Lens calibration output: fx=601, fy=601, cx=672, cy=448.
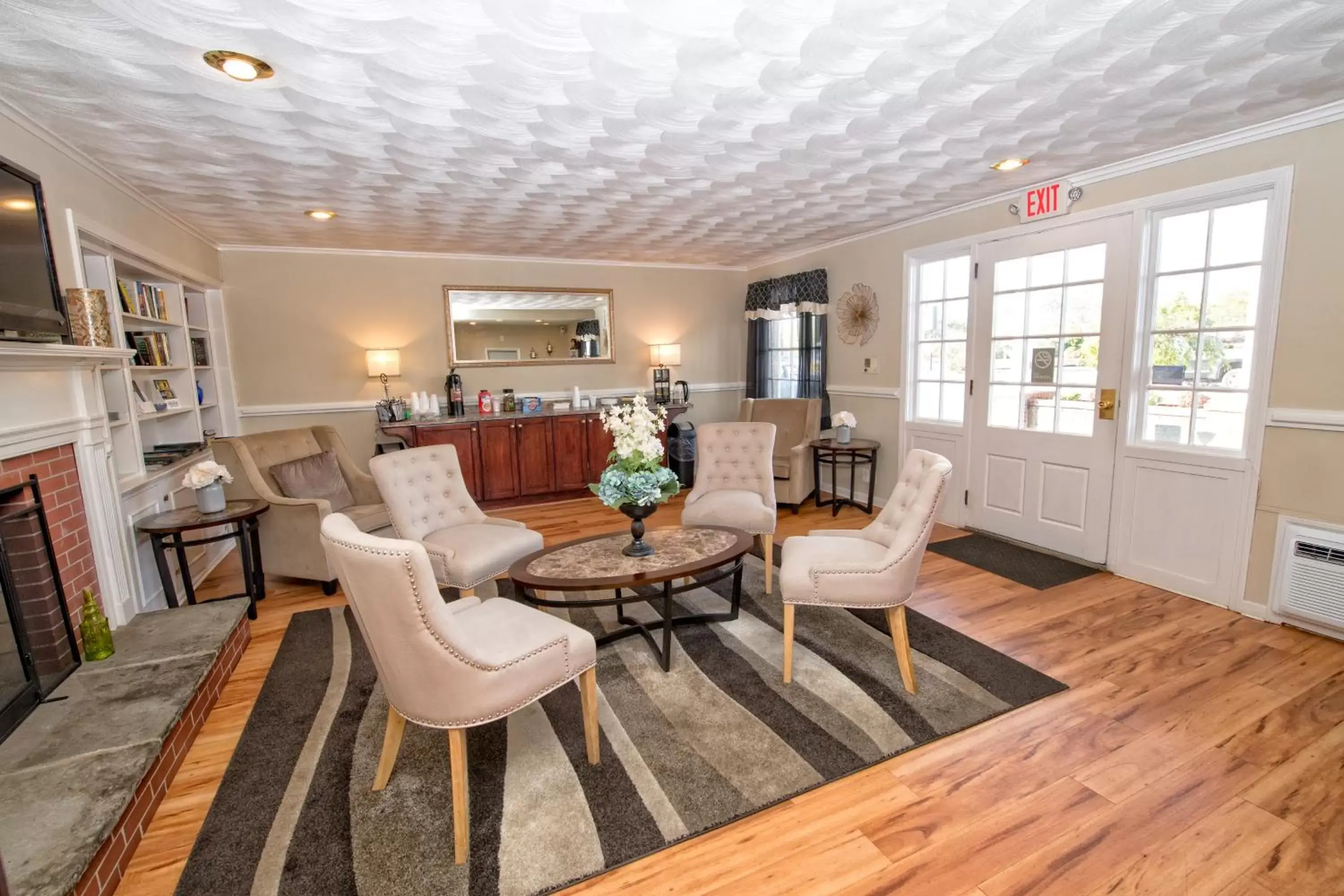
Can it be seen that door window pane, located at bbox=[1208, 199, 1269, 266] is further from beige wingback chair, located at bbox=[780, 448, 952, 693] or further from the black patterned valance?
the black patterned valance

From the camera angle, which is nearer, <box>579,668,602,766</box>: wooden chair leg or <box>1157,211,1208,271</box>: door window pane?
<box>579,668,602,766</box>: wooden chair leg

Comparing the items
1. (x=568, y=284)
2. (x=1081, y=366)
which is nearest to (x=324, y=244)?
(x=568, y=284)

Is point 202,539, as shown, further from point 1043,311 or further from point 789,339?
point 1043,311

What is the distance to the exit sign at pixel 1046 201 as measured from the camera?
3.60 m

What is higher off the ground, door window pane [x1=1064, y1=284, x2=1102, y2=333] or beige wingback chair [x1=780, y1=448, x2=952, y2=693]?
door window pane [x1=1064, y1=284, x2=1102, y2=333]

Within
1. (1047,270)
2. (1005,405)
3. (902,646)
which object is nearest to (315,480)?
(902,646)

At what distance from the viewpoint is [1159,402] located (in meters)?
3.36

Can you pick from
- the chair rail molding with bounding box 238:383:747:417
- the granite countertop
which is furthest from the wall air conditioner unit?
the chair rail molding with bounding box 238:383:747:417

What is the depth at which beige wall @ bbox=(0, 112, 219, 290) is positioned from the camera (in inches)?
92.4

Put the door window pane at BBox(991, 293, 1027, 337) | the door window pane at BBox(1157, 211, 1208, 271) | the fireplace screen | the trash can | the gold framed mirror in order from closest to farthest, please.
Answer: the fireplace screen, the door window pane at BBox(1157, 211, 1208, 271), the door window pane at BBox(991, 293, 1027, 337), the gold framed mirror, the trash can

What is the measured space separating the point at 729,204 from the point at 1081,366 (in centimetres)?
243

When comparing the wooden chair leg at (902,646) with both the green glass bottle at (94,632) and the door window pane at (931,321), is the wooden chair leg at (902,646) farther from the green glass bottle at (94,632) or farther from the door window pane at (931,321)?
the green glass bottle at (94,632)

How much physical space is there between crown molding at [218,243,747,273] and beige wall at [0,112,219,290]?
3.68 ft

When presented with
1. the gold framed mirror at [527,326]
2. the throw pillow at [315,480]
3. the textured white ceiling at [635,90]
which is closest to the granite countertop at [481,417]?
the gold framed mirror at [527,326]
